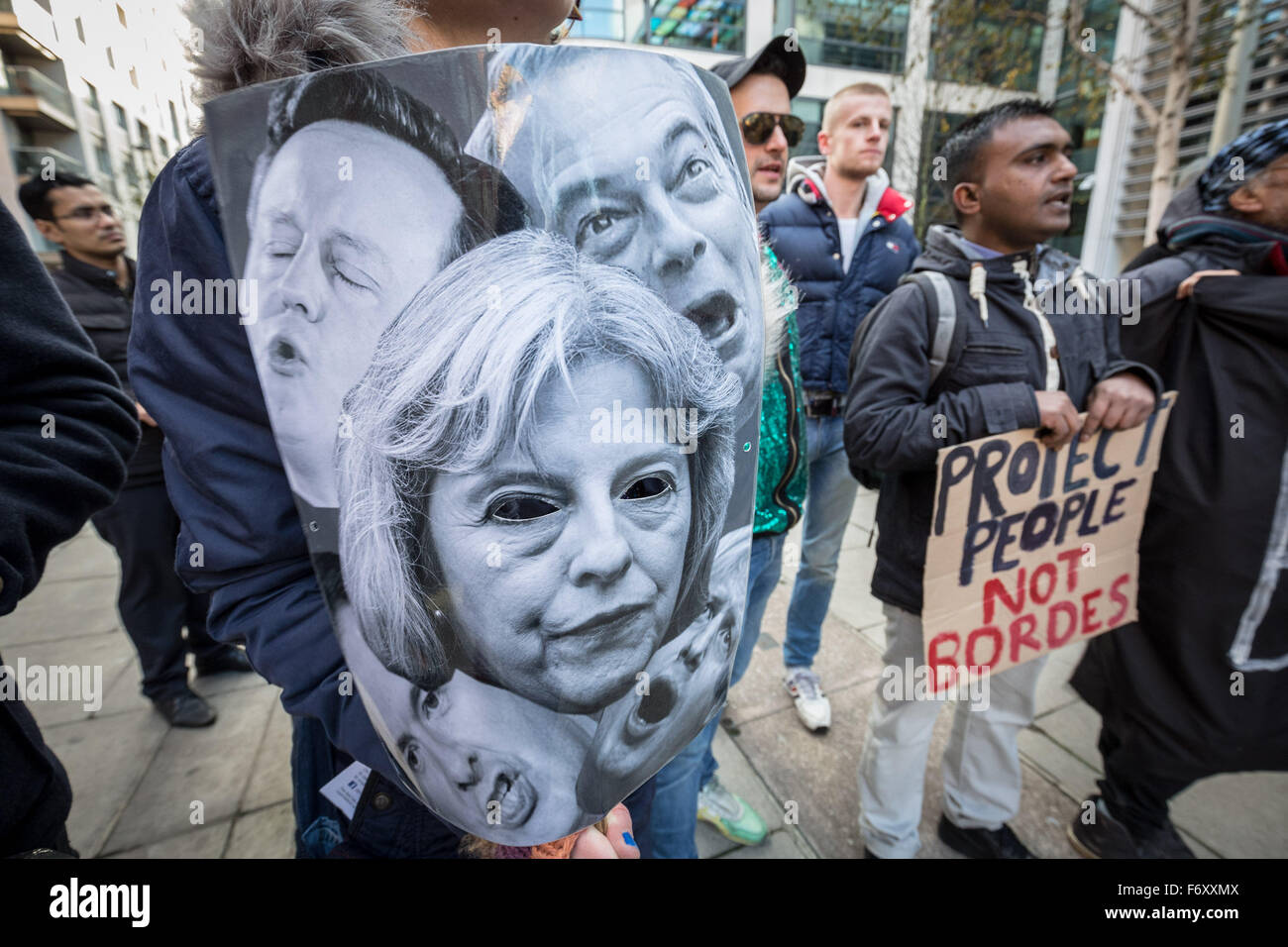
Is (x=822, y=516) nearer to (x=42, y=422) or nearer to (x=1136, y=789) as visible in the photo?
(x=1136, y=789)

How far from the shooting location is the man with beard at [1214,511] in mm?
1940

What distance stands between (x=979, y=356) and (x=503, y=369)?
167cm

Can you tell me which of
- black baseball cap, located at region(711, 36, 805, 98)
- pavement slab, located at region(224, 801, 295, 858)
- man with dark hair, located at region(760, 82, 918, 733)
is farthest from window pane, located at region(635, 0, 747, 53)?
pavement slab, located at region(224, 801, 295, 858)

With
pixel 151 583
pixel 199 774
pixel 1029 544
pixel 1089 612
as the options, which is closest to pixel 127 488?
pixel 151 583

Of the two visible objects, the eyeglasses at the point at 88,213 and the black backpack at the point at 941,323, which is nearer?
Answer: the black backpack at the point at 941,323

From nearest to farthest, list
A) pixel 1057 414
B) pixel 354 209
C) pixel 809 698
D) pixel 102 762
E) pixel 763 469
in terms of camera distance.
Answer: pixel 354 209, pixel 1057 414, pixel 763 469, pixel 102 762, pixel 809 698

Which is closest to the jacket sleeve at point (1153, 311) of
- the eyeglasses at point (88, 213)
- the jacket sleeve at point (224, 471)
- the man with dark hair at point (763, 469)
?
the man with dark hair at point (763, 469)

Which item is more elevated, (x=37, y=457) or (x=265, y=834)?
(x=37, y=457)

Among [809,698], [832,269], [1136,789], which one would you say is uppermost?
[832,269]

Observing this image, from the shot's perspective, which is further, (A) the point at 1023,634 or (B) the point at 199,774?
(B) the point at 199,774

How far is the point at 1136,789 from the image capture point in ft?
7.36

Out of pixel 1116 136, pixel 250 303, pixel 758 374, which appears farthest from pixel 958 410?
pixel 1116 136

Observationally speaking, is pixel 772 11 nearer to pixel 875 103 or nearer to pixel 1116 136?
pixel 1116 136

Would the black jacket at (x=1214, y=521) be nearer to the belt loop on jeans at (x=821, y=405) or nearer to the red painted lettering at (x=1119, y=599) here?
the red painted lettering at (x=1119, y=599)
